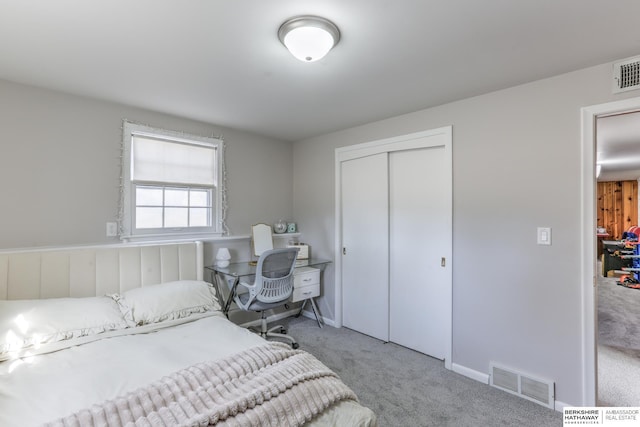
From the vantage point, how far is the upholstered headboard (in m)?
2.18

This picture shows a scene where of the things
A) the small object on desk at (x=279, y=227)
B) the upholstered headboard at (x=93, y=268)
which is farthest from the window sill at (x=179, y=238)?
the small object on desk at (x=279, y=227)

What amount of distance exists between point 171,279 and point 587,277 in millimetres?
3283

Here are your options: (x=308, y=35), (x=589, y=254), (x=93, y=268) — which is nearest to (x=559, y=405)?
(x=589, y=254)

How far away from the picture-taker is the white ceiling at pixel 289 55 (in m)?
1.49

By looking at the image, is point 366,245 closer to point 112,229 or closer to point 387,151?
point 387,151

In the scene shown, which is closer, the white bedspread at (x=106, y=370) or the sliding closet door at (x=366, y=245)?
the white bedspread at (x=106, y=370)

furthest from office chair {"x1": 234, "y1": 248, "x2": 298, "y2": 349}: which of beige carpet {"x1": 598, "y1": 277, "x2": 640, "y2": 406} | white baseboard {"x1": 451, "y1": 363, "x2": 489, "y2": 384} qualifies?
beige carpet {"x1": 598, "y1": 277, "x2": 640, "y2": 406}

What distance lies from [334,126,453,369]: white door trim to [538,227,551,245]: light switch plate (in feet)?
2.16

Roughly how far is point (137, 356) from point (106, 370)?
0.17m

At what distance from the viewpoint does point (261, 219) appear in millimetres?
3869

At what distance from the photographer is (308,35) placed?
5.28ft

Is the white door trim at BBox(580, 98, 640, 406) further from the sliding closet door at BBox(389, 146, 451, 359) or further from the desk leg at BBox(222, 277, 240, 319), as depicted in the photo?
the desk leg at BBox(222, 277, 240, 319)

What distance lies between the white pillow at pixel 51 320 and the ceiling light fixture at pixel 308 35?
7.04 ft

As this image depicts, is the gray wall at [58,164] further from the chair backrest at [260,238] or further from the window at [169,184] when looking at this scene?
the chair backrest at [260,238]
